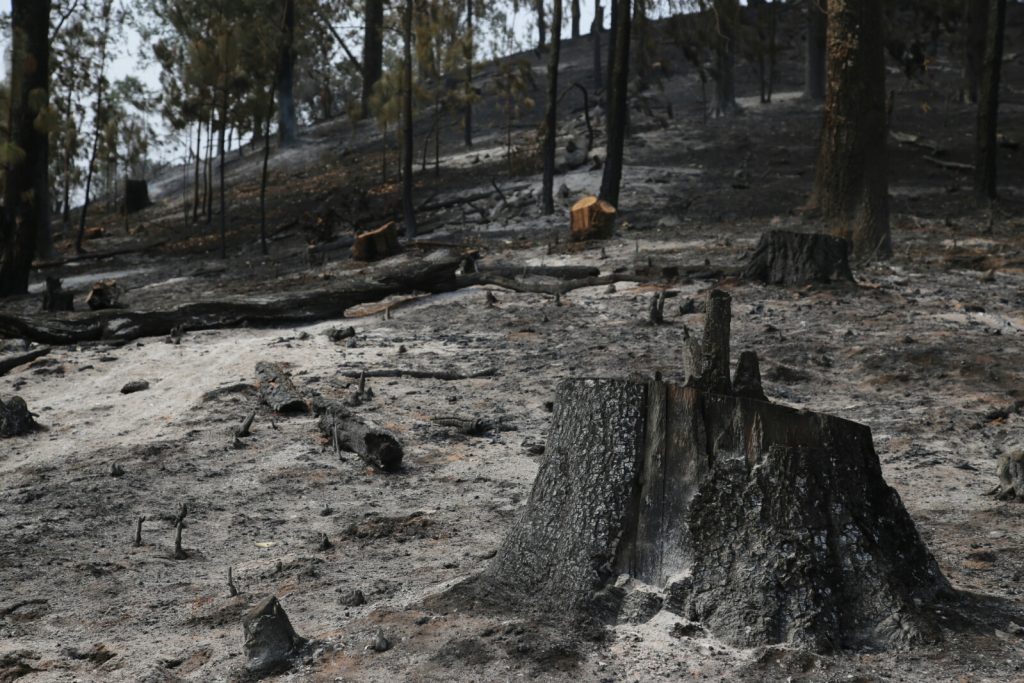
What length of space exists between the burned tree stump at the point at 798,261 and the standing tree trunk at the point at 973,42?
14365 mm

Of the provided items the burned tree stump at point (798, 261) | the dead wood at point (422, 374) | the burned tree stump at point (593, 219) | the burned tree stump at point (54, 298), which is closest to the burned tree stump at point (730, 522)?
the dead wood at point (422, 374)

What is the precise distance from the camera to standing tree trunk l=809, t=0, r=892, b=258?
12.4 m

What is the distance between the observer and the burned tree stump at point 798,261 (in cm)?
1081

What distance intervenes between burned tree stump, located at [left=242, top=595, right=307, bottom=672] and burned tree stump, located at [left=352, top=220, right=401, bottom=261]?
12.5 m

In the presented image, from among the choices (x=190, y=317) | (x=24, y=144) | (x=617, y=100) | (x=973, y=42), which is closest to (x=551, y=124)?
(x=617, y=100)

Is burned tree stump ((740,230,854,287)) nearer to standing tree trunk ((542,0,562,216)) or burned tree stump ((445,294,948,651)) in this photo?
burned tree stump ((445,294,948,651))

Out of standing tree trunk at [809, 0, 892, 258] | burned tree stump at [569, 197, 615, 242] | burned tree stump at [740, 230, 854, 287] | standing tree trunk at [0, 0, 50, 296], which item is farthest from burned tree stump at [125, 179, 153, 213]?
burned tree stump at [740, 230, 854, 287]

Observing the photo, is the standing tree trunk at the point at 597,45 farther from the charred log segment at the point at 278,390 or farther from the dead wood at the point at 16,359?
the charred log segment at the point at 278,390

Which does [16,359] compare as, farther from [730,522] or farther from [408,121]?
[408,121]

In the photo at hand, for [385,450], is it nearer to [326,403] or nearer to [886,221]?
[326,403]

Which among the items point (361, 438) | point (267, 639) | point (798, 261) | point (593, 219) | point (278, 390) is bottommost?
point (267, 639)

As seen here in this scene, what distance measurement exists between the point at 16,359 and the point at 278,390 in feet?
11.5

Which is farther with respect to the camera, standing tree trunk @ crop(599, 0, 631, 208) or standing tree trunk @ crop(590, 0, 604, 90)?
standing tree trunk @ crop(590, 0, 604, 90)

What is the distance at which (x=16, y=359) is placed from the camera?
9898 mm
